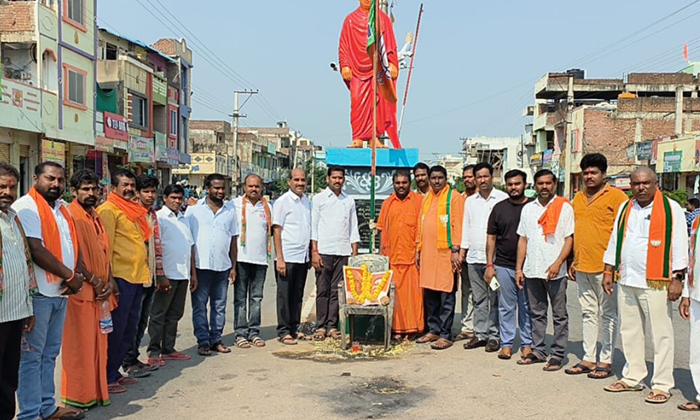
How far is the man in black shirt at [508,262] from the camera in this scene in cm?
670

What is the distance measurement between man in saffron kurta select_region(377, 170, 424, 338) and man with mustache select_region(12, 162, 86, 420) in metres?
3.82

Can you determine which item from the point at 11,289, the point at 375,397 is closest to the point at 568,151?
the point at 375,397

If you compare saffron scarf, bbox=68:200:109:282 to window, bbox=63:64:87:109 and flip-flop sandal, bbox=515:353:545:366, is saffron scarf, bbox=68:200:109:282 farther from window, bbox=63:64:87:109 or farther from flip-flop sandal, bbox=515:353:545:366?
window, bbox=63:64:87:109

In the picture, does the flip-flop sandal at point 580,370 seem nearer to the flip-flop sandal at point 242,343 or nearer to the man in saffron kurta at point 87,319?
the flip-flop sandal at point 242,343

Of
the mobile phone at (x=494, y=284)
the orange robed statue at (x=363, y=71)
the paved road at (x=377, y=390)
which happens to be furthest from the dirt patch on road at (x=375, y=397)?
the orange robed statue at (x=363, y=71)

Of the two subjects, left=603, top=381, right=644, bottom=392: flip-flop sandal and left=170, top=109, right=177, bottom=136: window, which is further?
left=170, top=109, right=177, bottom=136: window

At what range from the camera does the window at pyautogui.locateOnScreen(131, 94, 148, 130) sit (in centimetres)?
2898

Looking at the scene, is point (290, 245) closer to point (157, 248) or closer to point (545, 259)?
point (157, 248)

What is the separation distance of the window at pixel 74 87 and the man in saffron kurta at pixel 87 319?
60.8ft

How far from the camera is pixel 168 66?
35.4 meters

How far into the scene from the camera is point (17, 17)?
65.3ft

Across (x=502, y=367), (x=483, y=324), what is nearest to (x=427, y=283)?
(x=483, y=324)

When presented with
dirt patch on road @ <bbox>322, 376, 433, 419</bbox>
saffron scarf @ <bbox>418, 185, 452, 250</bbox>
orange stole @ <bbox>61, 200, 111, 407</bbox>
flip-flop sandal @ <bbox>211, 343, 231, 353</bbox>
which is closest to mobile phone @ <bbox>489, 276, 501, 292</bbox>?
saffron scarf @ <bbox>418, 185, 452, 250</bbox>

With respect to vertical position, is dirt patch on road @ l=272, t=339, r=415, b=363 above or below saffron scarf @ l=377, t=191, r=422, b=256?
below
